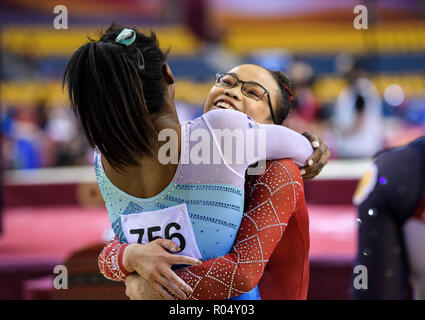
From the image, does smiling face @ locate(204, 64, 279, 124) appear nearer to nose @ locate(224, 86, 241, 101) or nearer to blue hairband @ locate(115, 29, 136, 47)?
nose @ locate(224, 86, 241, 101)

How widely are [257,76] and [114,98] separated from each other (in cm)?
58

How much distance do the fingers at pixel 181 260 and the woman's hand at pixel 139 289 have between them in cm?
9

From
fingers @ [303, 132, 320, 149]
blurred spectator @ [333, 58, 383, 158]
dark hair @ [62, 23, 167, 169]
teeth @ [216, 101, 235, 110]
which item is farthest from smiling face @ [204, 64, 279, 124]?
blurred spectator @ [333, 58, 383, 158]

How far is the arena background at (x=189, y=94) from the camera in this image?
3098mm

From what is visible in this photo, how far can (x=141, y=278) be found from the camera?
1265mm

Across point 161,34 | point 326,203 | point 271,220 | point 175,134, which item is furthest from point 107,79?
point 161,34

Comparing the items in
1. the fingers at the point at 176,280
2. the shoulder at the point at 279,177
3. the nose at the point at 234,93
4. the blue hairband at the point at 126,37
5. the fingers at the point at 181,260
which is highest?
the blue hairband at the point at 126,37

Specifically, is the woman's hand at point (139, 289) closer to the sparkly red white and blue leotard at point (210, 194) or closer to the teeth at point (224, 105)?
the sparkly red white and blue leotard at point (210, 194)

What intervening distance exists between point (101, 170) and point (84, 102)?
203mm

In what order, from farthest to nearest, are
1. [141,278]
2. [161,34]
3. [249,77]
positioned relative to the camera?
1. [161,34]
2. [249,77]
3. [141,278]

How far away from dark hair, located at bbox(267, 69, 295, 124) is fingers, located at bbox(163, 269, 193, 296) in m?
0.65

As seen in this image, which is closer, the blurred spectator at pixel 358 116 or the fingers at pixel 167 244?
the fingers at pixel 167 244

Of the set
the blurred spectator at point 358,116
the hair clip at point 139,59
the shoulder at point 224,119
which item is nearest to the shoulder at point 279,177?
the shoulder at point 224,119
